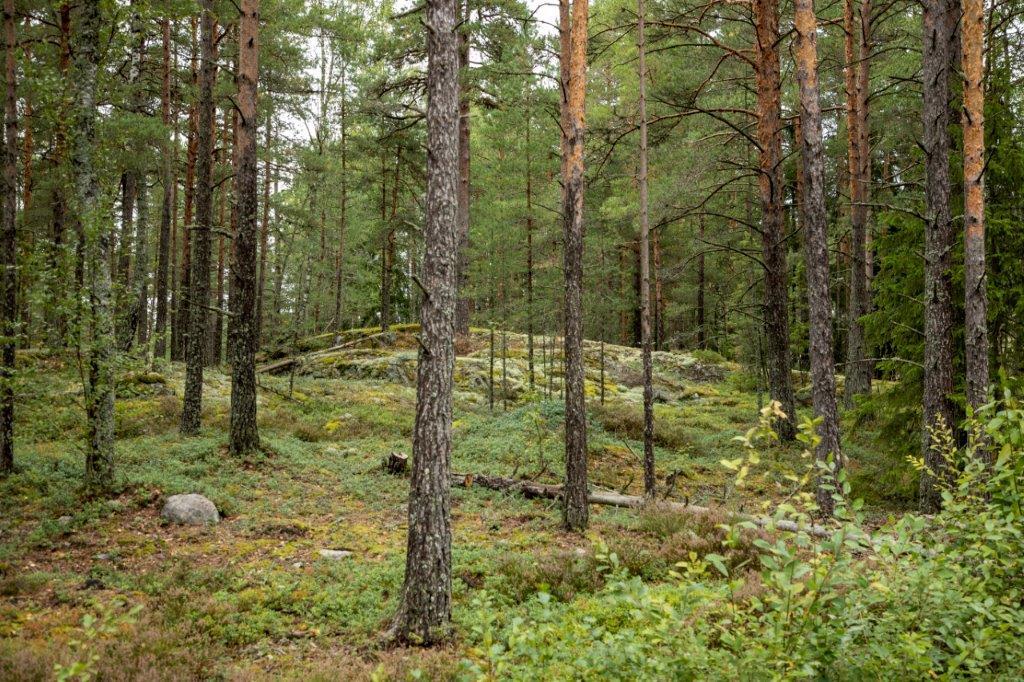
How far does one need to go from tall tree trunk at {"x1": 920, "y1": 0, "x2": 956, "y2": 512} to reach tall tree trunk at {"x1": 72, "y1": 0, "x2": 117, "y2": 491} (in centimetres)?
1213

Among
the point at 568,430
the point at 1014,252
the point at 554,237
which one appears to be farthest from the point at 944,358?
the point at 554,237

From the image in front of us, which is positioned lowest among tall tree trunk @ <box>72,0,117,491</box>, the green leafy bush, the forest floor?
the forest floor

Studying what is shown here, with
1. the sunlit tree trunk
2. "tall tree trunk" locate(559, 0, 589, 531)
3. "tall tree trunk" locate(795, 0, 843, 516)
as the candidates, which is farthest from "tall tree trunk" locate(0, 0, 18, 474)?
the sunlit tree trunk

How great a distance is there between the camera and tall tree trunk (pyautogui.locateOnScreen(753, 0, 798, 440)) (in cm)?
1273

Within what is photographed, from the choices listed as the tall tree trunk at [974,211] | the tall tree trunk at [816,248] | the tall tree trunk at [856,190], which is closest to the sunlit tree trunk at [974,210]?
the tall tree trunk at [974,211]

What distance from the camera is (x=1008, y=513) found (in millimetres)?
3076

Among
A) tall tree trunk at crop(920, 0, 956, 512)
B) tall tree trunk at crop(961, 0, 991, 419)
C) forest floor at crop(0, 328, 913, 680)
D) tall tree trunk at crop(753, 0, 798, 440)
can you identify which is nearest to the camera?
forest floor at crop(0, 328, 913, 680)

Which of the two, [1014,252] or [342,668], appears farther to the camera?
[1014,252]

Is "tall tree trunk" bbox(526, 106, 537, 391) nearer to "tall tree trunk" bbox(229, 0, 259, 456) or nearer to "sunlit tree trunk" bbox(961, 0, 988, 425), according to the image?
"tall tree trunk" bbox(229, 0, 259, 456)

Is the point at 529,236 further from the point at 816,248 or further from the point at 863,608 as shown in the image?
the point at 863,608

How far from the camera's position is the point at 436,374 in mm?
5777

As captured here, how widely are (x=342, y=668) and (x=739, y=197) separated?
20266 mm

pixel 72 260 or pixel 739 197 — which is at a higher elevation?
pixel 739 197

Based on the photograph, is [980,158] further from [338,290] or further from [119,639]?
[338,290]
